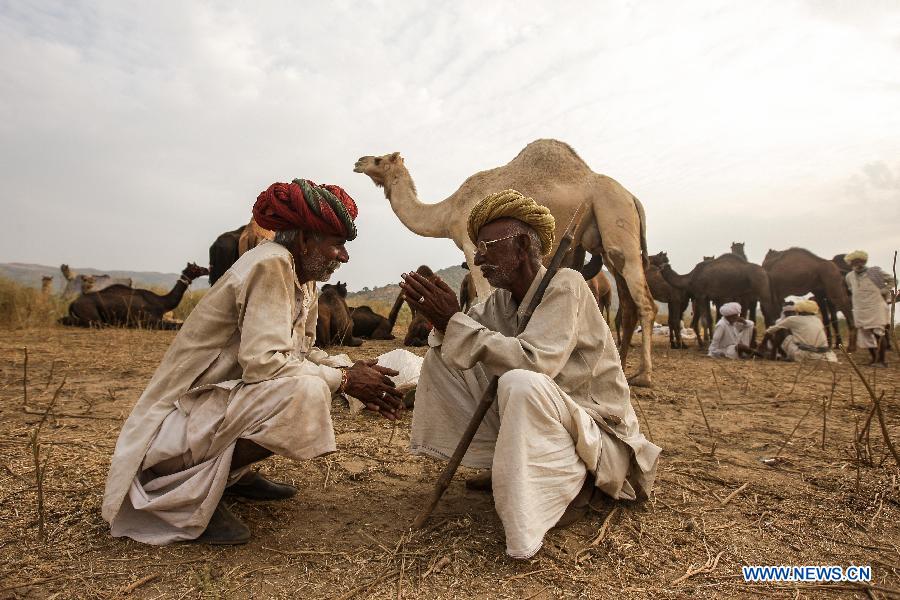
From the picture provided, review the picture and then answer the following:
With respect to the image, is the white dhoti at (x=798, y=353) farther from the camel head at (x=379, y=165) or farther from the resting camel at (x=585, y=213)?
the camel head at (x=379, y=165)

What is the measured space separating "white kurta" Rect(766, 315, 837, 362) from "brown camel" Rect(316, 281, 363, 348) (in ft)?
24.2

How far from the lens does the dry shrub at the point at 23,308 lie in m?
10.5

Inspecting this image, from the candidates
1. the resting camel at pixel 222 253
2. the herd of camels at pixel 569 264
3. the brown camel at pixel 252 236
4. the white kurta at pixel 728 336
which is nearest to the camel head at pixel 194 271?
the herd of camels at pixel 569 264

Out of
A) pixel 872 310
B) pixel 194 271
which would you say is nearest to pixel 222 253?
pixel 194 271

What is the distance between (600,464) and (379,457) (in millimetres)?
1537

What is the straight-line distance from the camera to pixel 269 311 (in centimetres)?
212

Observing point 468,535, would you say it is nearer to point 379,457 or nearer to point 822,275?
A: point 379,457

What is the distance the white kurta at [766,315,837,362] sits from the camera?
9430 millimetres

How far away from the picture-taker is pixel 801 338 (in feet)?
31.6

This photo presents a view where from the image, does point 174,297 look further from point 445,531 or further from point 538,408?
point 538,408

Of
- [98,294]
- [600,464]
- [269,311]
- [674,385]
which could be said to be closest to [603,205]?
[674,385]

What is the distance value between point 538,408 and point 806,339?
9.47 metres

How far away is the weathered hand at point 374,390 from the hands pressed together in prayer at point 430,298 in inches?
13.0

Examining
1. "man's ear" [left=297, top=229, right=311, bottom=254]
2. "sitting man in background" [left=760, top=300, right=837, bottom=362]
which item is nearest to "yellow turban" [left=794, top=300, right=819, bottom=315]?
"sitting man in background" [left=760, top=300, right=837, bottom=362]
